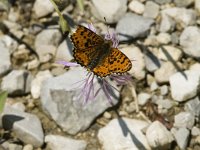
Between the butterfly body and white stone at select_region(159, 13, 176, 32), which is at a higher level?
the butterfly body

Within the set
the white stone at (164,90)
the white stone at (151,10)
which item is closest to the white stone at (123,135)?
the white stone at (164,90)

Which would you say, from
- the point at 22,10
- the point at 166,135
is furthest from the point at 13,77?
the point at 166,135

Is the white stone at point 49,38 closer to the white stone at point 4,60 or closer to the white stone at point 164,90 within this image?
the white stone at point 4,60

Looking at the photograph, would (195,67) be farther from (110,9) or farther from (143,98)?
(110,9)

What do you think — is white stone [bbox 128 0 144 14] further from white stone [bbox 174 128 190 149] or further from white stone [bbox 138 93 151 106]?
white stone [bbox 174 128 190 149]

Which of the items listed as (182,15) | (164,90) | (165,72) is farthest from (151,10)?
(164,90)

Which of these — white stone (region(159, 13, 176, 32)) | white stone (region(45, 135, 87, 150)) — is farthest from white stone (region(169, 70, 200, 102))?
white stone (region(45, 135, 87, 150))

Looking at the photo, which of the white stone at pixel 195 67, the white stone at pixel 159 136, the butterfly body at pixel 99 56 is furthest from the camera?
the white stone at pixel 195 67
